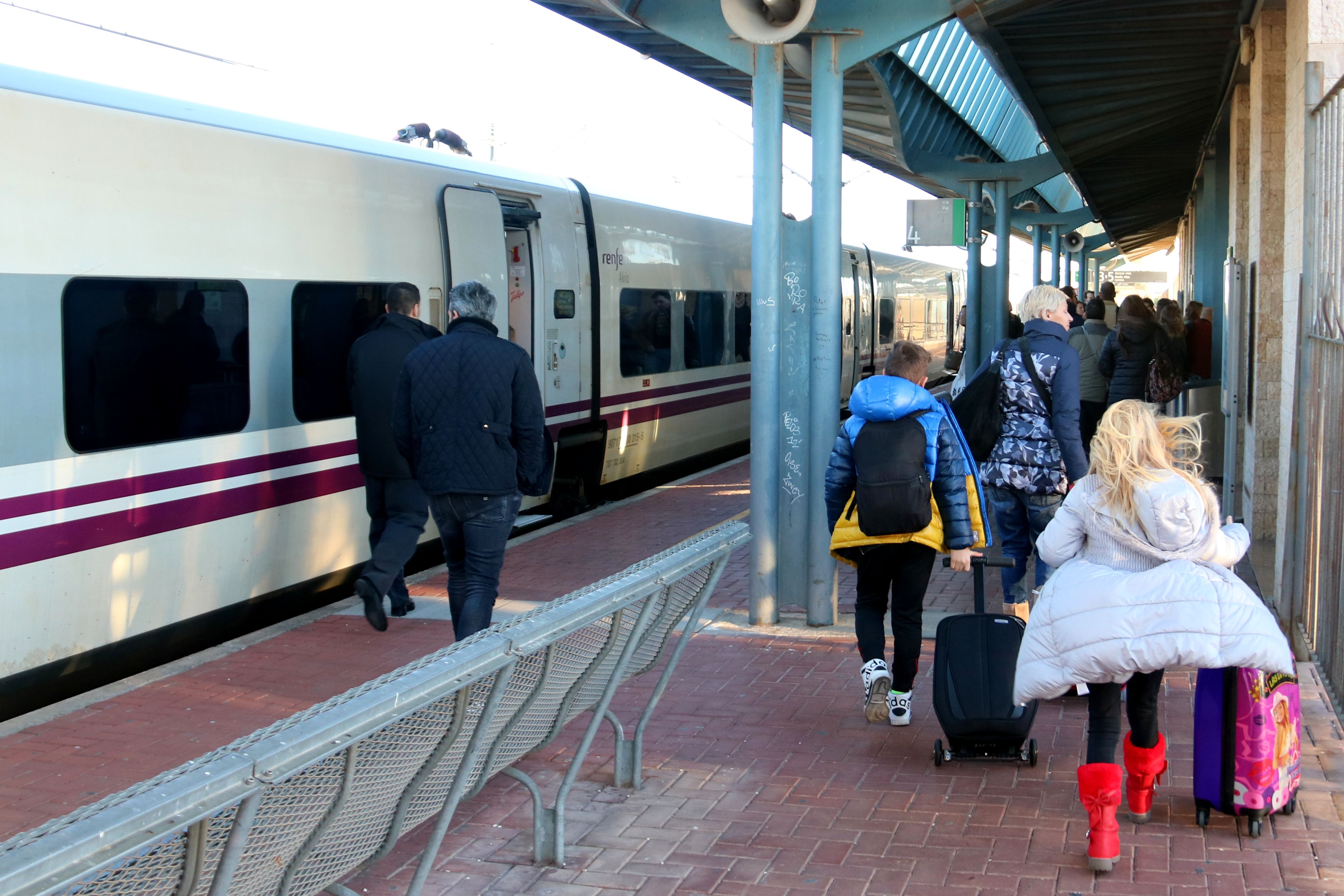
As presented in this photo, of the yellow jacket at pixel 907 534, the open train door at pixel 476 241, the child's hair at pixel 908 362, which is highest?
the open train door at pixel 476 241

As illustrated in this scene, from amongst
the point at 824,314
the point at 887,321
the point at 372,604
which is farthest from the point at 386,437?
the point at 887,321

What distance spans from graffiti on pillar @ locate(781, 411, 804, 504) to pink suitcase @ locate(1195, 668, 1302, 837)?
3059 millimetres

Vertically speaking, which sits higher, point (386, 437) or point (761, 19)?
point (761, 19)

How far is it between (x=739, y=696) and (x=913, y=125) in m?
13.9

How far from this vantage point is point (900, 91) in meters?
16.1

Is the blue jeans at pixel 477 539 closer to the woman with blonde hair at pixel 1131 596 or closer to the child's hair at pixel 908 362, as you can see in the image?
the child's hair at pixel 908 362

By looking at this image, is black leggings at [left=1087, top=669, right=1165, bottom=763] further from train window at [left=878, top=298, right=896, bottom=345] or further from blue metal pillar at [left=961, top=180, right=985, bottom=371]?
train window at [left=878, top=298, right=896, bottom=345]

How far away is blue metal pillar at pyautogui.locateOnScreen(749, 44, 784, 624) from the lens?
696 centimetres

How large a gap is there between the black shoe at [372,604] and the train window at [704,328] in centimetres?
692

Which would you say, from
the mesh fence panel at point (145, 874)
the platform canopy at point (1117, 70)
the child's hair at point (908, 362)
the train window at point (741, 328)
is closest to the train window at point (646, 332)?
the train window at point (741, 328)

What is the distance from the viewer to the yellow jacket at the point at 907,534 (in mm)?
5082

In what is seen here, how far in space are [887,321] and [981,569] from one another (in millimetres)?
18703

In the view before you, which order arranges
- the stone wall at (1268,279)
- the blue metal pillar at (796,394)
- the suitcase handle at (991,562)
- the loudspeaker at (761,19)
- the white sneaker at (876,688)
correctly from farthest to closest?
1. the stone wall at (1268,279)
2. the blue metal pillar at (796,394)
3. the loudspeaker at (761,19)
4. the white sneaker at (876,688)
5. the suitcase handle at (991,562)

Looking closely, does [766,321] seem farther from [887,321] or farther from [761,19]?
[887,321]
